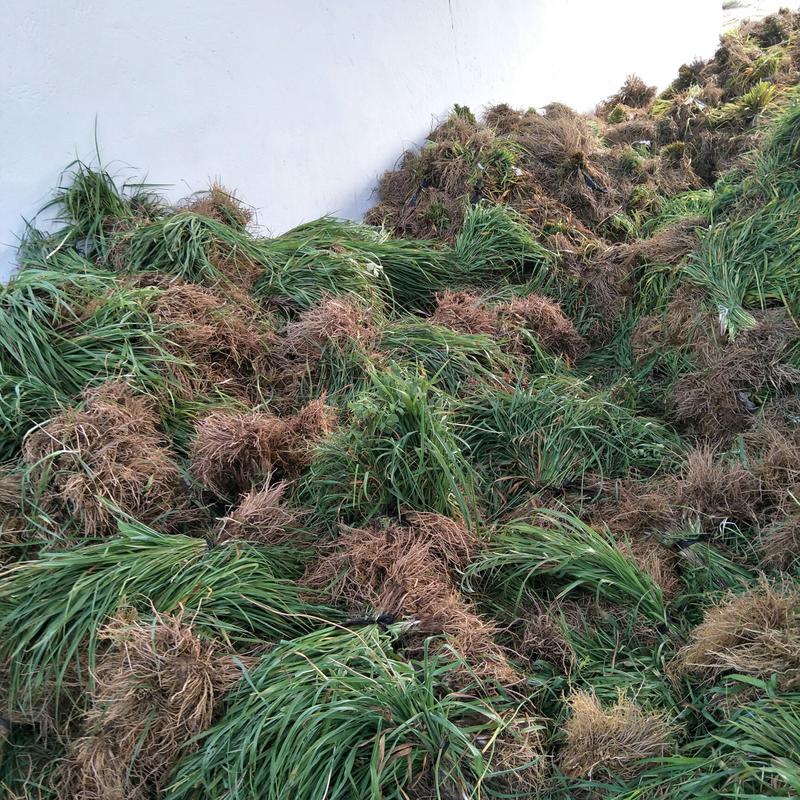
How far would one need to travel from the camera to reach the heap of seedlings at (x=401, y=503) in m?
2.13

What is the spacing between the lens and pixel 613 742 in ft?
6.84

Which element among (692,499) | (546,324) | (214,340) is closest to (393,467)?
(692,499)

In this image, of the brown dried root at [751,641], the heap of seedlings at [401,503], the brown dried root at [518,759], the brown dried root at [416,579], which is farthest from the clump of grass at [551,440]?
the brown dried root at [518,759]

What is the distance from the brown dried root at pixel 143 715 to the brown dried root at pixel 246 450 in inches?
36.7

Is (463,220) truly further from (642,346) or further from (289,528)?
(289,528)

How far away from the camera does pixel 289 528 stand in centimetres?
294

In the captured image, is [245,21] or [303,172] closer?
[245,21]

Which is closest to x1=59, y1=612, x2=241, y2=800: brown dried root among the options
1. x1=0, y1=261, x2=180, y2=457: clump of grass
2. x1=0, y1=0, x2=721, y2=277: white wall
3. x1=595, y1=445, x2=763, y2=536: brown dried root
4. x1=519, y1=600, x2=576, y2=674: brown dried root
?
x1=519, y1=600, x2=576, y2=674: brown dried root

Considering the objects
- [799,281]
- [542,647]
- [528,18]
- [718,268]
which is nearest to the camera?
[542,647]

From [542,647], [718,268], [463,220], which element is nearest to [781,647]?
[542,647]

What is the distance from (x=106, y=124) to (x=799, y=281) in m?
3.91

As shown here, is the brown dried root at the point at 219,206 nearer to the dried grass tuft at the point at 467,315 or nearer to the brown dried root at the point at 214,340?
the brown dried root at the point at 214,340

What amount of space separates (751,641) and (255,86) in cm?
440

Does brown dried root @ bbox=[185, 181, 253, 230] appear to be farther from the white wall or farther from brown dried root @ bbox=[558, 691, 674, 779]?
brown dried root @ bbox=[558, 691, 674, 779]
